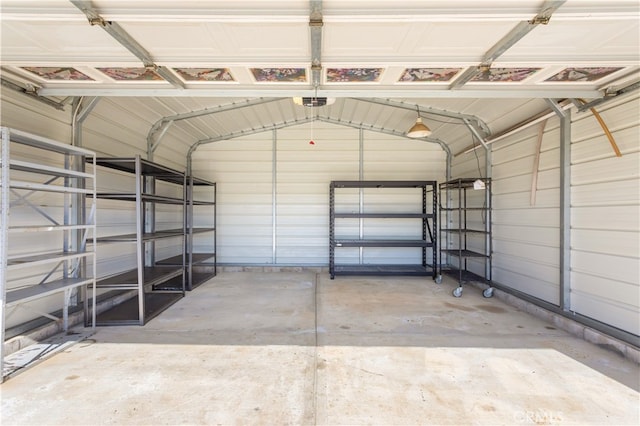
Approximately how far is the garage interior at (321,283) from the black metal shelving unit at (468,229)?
2.7 inches

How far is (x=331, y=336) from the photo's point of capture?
273 cm

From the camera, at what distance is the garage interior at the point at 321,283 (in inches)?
66.6

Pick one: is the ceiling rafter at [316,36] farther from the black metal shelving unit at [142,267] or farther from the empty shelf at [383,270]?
the empty shelf at [383,270]

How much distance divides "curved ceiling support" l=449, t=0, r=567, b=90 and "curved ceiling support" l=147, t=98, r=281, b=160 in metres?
2.96

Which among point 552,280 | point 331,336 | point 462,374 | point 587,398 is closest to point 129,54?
point 331,336

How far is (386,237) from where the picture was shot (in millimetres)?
5719

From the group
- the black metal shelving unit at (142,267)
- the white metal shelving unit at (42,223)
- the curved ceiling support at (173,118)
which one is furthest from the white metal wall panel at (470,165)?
the white metal shelving unit at (42,223)

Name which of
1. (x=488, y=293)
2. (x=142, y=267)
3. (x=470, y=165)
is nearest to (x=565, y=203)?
(x=488, y=293)

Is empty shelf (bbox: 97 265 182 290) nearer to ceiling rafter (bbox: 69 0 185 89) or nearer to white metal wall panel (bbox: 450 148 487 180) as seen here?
ceiling rafter (bbox: 69 0 185 89)

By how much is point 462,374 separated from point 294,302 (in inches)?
87.9

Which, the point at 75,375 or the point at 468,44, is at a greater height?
the point at 468,44

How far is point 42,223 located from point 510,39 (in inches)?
168

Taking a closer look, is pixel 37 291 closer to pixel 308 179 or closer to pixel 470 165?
pixel 308 179

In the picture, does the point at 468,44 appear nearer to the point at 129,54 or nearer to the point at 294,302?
the point at 129,54
